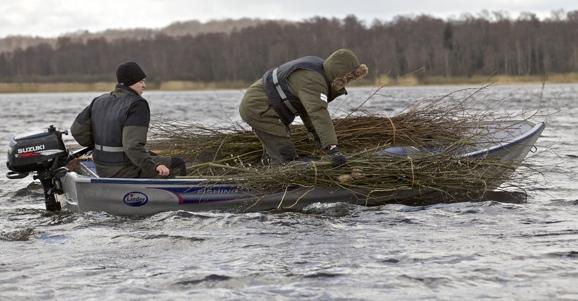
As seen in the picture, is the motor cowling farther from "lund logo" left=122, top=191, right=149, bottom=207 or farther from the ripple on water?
"lund logo" left=122, top=191, right=149, bottom=207

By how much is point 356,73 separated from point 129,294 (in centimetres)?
378

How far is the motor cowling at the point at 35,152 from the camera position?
27.7 feet

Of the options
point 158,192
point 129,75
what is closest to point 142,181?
point 158,192

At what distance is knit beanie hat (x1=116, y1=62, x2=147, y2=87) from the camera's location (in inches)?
317

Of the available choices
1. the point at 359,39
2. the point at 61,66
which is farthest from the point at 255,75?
the point at 61,66

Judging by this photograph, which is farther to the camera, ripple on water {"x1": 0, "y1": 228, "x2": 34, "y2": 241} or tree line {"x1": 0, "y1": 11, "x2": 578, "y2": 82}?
tree line {"x1": 0, "y1": 11, "x2": 578, "y2": 82}

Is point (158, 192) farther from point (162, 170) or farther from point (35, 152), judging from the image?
point (35, 152)

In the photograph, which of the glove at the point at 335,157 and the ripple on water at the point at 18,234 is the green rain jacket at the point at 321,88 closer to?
the glove at the point at 335,157

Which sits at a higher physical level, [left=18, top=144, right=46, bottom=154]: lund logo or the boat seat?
[left=18, top=144, right=46, bottom=154]: lund logo

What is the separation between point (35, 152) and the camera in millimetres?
8492

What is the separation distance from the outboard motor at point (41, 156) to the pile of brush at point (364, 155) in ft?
4.61

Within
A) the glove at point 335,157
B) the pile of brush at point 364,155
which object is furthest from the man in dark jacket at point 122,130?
the glove at point 335,157

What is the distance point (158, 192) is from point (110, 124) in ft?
2.66

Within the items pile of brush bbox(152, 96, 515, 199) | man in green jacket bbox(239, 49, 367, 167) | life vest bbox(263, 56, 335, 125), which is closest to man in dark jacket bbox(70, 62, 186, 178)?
pile of brush bbox(152, 96, 515, 199)
